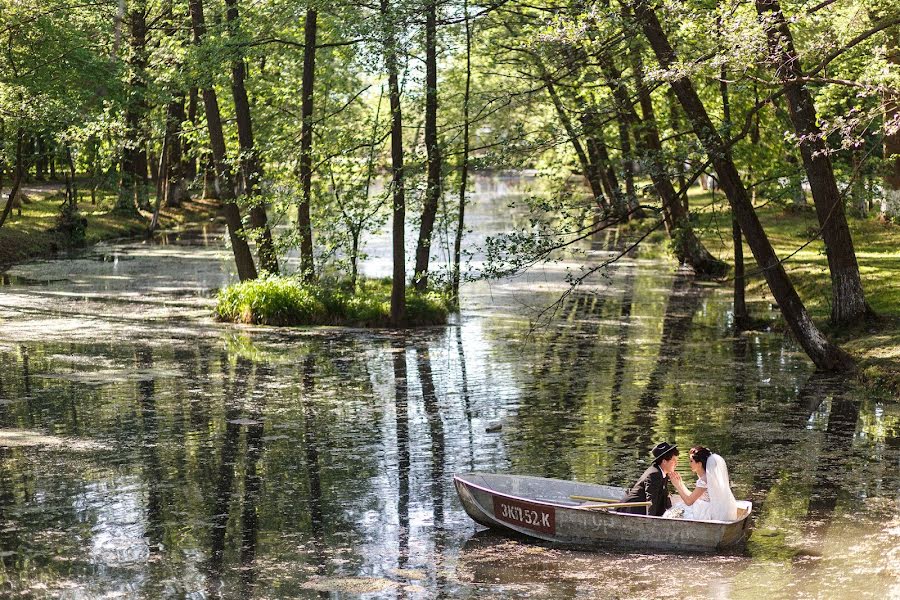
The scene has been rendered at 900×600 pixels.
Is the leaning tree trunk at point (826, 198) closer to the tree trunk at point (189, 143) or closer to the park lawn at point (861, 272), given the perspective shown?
the park lawn at point (861, 272)

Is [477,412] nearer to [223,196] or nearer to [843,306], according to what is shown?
[843,306]

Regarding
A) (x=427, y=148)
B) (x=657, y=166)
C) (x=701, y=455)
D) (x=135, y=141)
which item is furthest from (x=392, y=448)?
(x=135, y=141)

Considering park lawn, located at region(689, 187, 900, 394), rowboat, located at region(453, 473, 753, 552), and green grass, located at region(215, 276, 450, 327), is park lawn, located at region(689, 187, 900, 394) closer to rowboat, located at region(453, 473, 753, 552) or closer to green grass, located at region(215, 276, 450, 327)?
rowboat, located at region(453, 473, 753, 552)

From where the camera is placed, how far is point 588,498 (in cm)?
1227

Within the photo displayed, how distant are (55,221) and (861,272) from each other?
3020cm

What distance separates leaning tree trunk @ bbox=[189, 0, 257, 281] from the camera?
1083 inches

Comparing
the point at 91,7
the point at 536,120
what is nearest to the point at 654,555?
the point at 91,7

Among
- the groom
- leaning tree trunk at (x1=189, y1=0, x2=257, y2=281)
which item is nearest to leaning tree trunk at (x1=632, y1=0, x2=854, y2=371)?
the groom

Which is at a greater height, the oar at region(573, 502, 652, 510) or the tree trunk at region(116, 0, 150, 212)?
the tree trunk at region(116, 0, 150, 212)

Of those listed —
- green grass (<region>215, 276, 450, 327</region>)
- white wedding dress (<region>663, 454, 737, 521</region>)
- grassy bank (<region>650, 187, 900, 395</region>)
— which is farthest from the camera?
green grass (<region>215, 276, 450, 327</region>)

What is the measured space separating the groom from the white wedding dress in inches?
6.0

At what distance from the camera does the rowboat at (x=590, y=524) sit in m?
11.5

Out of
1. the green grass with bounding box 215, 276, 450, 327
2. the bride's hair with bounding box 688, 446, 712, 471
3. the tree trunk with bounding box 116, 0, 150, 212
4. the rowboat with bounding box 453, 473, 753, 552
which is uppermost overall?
the tree trunk with bounding box 116, 0, 150, 212

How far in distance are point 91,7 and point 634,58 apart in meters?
17.7
